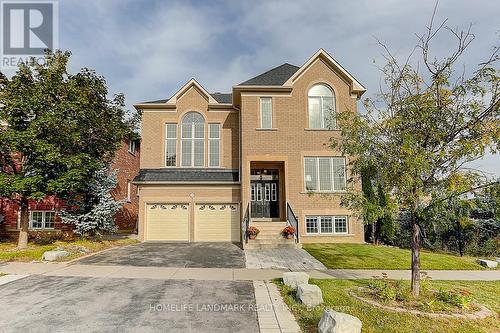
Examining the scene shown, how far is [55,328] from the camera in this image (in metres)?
5.55

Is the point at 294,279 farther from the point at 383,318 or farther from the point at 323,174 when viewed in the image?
the point at 323,174

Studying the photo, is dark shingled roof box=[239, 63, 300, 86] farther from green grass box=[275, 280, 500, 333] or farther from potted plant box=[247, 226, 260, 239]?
green grass box=[275, 280, 500, 333]

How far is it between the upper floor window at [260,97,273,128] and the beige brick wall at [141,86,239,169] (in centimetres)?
265

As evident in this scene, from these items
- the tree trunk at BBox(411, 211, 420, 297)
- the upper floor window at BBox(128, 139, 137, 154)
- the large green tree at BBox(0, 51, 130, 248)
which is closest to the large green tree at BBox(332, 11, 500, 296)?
the tree trunk at BBox(411, 211, 420, 297)

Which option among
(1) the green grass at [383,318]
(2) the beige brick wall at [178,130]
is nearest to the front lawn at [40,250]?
(2) the beige brick wall at [178,130]

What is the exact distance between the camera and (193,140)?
2005cm

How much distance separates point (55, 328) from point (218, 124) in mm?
15773

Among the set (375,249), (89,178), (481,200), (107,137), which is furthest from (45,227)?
(481,200)

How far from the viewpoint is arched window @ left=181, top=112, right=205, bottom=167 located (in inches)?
782

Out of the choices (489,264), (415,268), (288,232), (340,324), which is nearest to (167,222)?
(288,232)

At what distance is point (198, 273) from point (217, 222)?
8.54 metres

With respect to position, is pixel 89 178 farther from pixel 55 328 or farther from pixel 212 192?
pixel 55 328

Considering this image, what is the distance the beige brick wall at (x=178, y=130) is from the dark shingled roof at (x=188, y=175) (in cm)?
52

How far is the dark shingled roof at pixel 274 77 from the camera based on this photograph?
18562 mm
